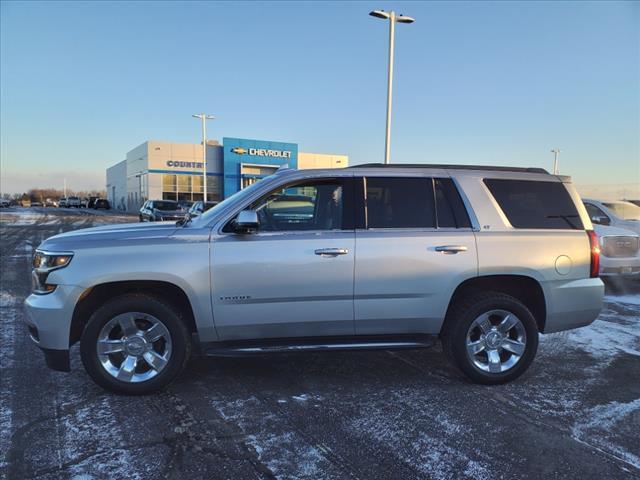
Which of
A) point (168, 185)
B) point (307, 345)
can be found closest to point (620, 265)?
point (307, 345)

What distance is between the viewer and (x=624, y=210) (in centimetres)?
1068

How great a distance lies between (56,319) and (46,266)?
45 centimetres

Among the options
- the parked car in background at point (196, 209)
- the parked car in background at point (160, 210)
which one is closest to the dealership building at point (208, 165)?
the parked car in background at point (160, 210)

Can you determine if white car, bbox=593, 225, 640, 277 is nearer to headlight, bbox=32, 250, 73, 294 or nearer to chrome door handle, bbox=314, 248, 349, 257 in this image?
chrome door handle, bbox=314, 248, 349, 257

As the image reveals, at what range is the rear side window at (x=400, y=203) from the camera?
4340 mm

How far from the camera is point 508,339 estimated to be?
4.43 m

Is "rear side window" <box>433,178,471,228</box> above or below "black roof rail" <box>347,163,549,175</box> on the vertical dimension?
below

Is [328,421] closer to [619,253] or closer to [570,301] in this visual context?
[570,301]

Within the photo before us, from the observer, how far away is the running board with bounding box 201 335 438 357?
4.04 metres

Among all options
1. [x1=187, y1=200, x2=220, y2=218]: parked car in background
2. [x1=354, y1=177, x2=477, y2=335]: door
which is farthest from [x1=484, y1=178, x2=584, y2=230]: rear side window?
[x1=187, y1=200, x2=220, y2=218]: parked car in background

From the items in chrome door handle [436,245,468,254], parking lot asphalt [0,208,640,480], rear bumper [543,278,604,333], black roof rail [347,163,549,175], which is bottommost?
parking lot asphalt [0,208,640,480]

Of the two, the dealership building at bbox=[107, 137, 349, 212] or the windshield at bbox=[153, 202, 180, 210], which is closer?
the windshield at bbox=[153, 202, 180, 210]

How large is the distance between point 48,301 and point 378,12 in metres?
15.2

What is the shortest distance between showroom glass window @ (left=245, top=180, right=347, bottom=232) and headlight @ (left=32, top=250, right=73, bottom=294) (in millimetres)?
1585
